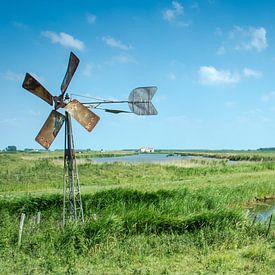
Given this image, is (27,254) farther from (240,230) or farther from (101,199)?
(101,199)

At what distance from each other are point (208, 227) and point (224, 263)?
130 inches

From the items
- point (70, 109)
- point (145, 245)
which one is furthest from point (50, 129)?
point (145, 245)

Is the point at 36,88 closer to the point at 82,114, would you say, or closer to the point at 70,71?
the point at 70,71

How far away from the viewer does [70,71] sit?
14273 millimetres

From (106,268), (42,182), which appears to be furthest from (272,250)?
(42,182)

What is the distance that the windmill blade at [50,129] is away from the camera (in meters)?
13.7

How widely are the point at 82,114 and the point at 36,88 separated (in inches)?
76.9

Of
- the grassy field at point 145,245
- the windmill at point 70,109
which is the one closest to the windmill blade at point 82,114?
the windmill at point 70,109

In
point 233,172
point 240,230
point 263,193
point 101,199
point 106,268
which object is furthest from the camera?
point 233,172

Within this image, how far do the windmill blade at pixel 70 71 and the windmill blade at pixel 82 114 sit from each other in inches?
33.5

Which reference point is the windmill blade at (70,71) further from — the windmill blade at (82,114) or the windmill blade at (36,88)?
the windmill blade at (82,114)

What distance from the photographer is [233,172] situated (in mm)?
46156

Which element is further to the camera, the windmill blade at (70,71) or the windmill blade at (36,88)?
the windmill blade at (70,71)

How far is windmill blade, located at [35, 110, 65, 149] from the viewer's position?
13.7m
